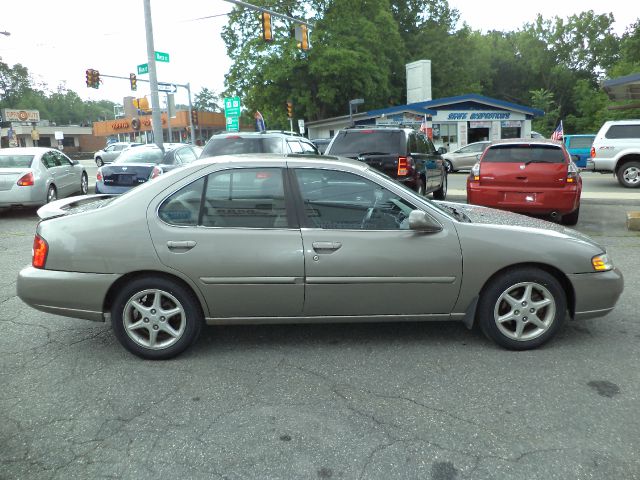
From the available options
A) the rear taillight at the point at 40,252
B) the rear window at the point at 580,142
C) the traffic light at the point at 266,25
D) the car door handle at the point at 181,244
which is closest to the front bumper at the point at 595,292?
the car door handle at the point at 181,244

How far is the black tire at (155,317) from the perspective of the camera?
12.8ft

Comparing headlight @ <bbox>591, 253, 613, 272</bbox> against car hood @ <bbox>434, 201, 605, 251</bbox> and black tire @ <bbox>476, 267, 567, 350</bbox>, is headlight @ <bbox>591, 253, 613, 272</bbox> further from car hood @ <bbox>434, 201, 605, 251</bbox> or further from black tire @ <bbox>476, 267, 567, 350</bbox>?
black tire @ <bbox>476, 267, 567, 350</bbox>

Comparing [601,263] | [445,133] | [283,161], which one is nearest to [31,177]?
[283,161]

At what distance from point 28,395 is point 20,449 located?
0.67 meters

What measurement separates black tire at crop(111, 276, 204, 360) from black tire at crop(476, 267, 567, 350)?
2.10 metres

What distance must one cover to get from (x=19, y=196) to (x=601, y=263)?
35.9 ft

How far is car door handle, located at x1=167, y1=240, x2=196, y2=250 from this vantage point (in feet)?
12.6

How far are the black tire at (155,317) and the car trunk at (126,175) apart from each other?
920 centimetres

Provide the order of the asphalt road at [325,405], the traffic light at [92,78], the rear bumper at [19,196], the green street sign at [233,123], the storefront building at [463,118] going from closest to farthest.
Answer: the asphalt road at [325,405], the rear bumper at [19,196], the traffic light at [92,78], the green street sign at [233,123], the storefront building at [463,118]

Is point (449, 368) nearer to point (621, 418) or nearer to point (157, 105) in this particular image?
point (621, 418)

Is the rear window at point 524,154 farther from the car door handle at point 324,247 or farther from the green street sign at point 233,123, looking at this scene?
the green street sign at point 233,123

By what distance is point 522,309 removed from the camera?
4.01 meters

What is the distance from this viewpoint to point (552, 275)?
405cm

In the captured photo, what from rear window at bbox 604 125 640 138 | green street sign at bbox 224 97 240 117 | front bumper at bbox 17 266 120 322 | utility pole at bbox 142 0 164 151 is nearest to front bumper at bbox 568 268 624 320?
front bumper at bbox 17 266 120 322
